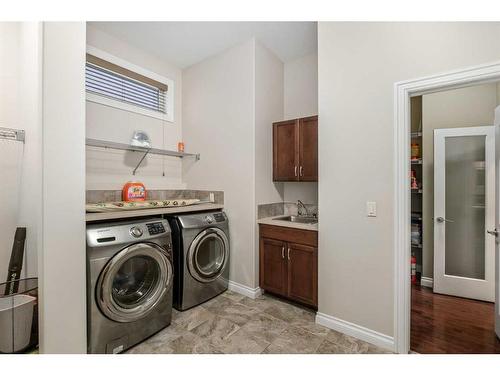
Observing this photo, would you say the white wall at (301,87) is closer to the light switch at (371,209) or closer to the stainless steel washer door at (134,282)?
the light switch at (371,209)

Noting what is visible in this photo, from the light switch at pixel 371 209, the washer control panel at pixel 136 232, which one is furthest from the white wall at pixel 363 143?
the washer control panel at pixel 136 232

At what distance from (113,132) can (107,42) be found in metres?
0.98

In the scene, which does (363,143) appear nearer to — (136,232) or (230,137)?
(230,137)

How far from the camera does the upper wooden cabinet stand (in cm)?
251

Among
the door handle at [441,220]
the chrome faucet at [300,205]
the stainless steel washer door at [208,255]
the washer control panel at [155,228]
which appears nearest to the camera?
the washer control panel at [155,228]

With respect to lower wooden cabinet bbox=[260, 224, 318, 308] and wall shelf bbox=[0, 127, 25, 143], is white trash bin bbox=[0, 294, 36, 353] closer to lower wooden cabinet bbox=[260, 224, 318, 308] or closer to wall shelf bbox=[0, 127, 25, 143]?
wall shelf bbox=[0, 127, 25, 143]

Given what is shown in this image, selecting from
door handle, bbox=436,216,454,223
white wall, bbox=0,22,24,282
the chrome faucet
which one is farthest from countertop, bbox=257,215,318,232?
white wall, bbox=0,22,24,282

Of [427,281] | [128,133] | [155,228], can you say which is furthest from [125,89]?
[427,281]

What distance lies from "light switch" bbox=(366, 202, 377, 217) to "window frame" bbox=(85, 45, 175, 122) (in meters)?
2.65

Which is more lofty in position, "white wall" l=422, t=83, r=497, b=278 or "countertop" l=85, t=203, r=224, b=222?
"white wall" l=422, t=83, r=497, b=278

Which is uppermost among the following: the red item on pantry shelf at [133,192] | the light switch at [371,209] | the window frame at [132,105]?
the window frame at [132,105]

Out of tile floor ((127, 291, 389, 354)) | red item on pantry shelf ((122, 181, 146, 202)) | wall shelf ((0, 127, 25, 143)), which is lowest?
tile floor ((127, 291, 389, 354))

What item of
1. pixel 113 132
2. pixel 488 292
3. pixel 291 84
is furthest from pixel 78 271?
pixel 488 292

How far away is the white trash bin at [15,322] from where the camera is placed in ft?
4.85
